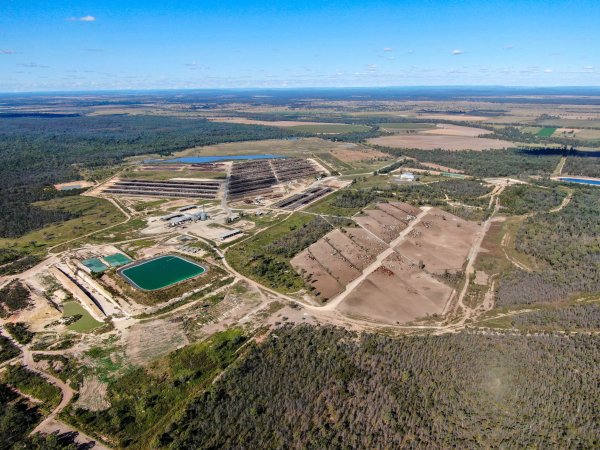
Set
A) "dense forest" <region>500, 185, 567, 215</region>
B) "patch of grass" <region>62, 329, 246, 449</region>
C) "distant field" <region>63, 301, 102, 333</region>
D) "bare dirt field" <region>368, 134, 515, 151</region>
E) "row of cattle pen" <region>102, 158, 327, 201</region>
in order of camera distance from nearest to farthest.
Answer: "patch of grass" <region>62, 329, 246, 449</region> → "distant field" <region>63, 301, 102, 333</region> → "dense forest" <region>500, 185, 567, 215</region> → "row of cattle pen" <region>102, 158, 327, 201</region> → "bare dirt field" <region>368, 134, 515, 151</region>

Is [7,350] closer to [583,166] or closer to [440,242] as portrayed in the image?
[440,242]

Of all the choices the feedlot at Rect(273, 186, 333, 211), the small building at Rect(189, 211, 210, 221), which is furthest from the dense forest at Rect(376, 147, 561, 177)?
the small building at Rect(189, 211, 210, 221)

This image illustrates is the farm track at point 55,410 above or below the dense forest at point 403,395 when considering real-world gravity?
below

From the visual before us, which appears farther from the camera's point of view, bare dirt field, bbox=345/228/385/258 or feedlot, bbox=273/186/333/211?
feedlot, bbox=273/186/333/211

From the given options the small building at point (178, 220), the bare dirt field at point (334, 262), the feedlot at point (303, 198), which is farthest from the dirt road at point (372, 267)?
the small building at point (178, 220)

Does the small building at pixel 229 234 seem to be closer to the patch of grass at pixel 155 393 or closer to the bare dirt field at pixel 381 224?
the bare dirt field at pixel 381 224

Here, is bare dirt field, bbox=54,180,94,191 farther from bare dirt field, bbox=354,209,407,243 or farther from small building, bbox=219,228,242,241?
bare dirt field, bbox=354,209,407,243
